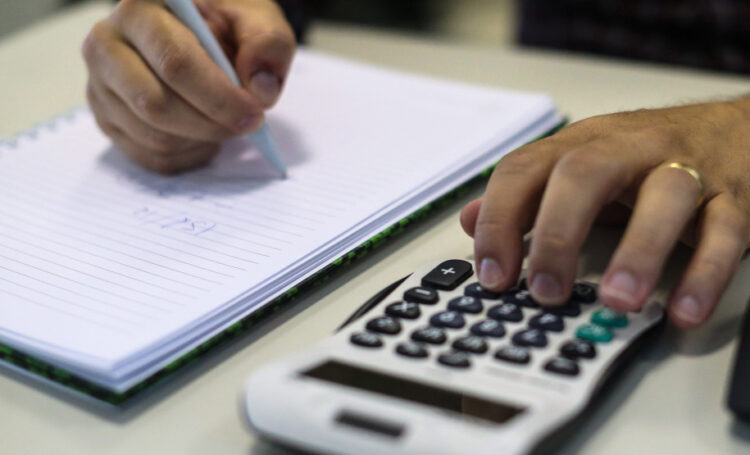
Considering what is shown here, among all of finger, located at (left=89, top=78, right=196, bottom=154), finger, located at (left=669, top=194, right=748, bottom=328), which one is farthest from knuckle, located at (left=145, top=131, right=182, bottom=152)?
finger, located at (left=669, top=194, right=748, bottom=328)

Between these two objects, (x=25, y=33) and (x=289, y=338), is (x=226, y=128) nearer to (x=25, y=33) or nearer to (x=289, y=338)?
(x=289, y=338)

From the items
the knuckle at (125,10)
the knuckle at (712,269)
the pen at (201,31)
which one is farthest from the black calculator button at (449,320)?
the knuckle at (125,10)

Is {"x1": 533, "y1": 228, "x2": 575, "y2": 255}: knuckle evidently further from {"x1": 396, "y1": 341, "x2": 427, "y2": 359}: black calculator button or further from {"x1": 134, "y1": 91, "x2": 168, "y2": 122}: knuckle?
{"x1": 134, "y1": 91, "x2": 168, "y2": 122}: knuckle

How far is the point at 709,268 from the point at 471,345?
11 centimetres

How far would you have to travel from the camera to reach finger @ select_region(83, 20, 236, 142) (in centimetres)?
53

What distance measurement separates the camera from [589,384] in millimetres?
303

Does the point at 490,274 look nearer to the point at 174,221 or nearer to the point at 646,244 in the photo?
the point at 646,244

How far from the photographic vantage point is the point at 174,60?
51 cm

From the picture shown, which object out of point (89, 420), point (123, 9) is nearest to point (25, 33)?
point (123, 9)

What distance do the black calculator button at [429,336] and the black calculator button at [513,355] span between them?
0.08 ft

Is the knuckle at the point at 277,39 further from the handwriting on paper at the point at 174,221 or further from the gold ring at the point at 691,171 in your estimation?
the gold ring at the point at 691,171

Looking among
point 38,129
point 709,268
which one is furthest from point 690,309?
point 38,129

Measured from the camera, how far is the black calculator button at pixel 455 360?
314 mm

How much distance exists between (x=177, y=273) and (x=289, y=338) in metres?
0.07
